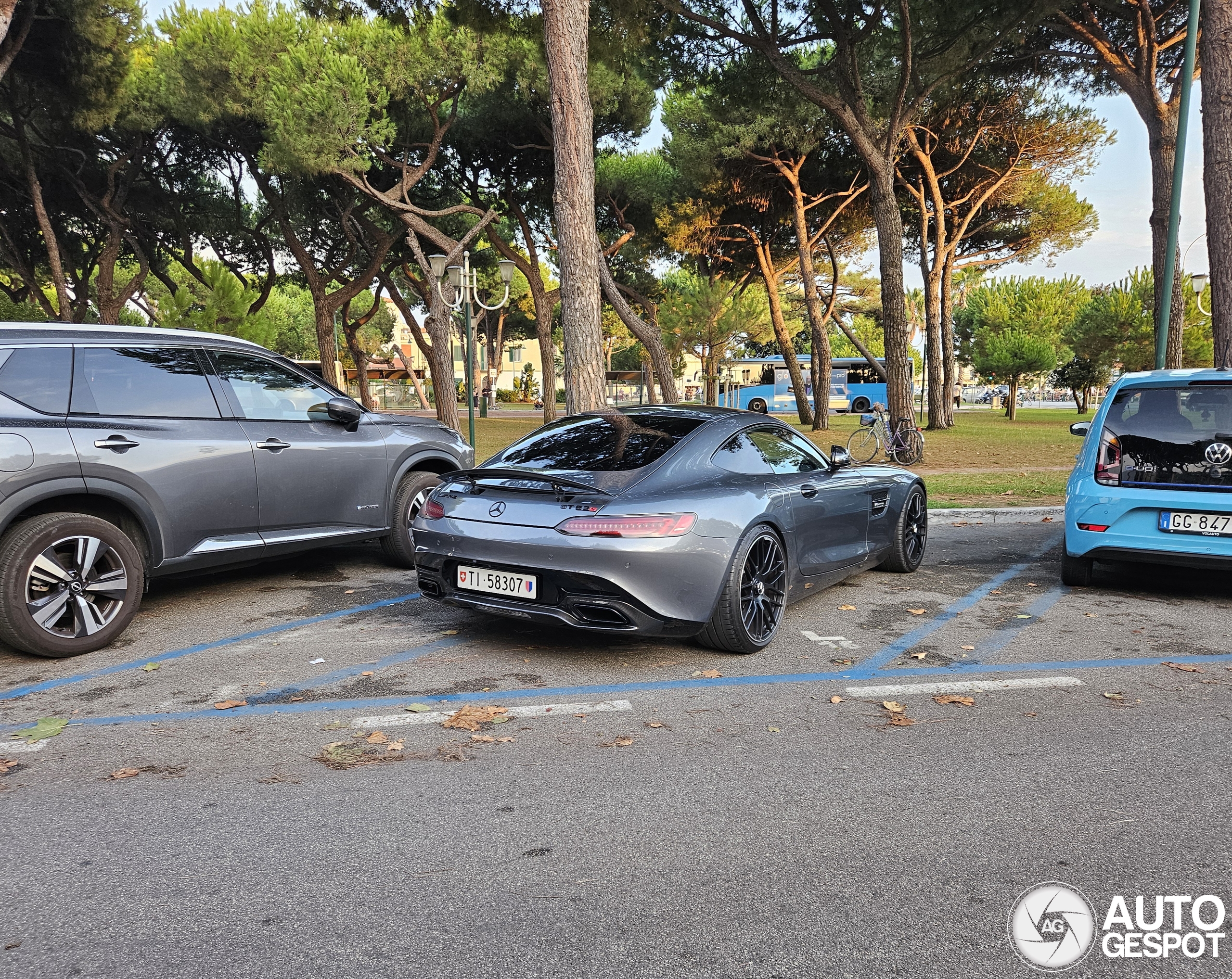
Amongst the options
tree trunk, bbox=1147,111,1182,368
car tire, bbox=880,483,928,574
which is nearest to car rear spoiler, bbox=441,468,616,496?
car tire, bbox=880,483,928,574

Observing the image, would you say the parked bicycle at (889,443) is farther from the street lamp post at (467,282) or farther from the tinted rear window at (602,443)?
the tinted rear window at (602,443)

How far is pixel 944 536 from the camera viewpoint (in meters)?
8.98

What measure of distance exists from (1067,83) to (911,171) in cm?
720

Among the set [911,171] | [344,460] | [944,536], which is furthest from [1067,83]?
[344,460]

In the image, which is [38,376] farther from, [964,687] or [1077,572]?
[1077,572]

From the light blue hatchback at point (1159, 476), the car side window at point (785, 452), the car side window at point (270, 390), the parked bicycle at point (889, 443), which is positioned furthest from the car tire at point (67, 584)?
the parked bicycle at point (889, 443)

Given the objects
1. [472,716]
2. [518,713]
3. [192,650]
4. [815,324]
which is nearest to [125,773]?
[472,716]

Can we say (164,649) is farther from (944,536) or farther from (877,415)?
(877,415)

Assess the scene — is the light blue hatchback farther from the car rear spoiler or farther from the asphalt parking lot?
the car rear spoiler

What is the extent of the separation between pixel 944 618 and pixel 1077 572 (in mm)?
1479

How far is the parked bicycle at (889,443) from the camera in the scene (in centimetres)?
1620

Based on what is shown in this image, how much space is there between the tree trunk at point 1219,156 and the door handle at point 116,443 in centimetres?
1160

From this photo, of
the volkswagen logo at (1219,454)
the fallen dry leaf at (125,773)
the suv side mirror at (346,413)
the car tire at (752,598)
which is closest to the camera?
the fallen dry leaf at (125,773)

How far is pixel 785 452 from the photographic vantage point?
570 centimetres
